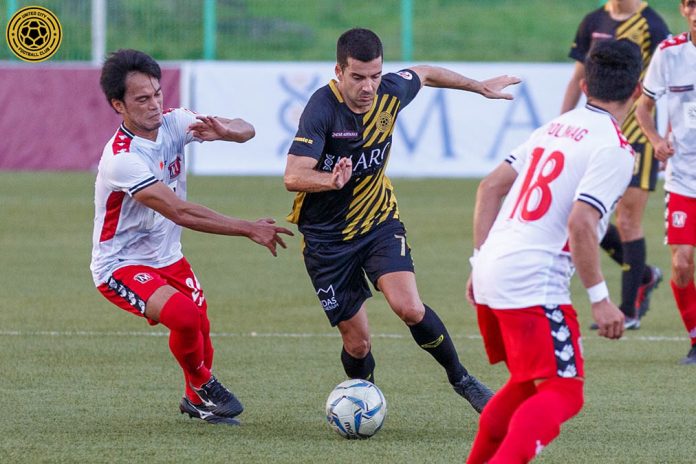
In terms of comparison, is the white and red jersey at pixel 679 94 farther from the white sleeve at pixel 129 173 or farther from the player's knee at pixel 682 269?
the white sleeve at pixel 129 173

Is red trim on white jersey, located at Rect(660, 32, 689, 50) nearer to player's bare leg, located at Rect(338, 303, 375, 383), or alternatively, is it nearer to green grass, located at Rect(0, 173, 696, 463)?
green grass, located at Rect(0, 173, 696, 463)

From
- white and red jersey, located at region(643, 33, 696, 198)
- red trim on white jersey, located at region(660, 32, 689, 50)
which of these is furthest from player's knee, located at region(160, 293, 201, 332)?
red trim on white jersey, located at region(660, 32, 689, 50)

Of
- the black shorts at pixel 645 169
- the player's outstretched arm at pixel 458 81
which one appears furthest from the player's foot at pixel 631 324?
the player's outstretched arm at pixel 458 81

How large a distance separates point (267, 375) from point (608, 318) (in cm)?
337

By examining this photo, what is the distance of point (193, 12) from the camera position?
2269 cm

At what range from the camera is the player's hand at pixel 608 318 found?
15.4 feet

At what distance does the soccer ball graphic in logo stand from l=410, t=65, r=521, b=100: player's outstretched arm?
10.4ft

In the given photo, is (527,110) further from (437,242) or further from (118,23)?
(118,23)

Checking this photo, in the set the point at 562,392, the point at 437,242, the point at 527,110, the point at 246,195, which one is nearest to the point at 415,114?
the point at 527,110

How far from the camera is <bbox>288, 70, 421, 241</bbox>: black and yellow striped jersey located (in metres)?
6.58

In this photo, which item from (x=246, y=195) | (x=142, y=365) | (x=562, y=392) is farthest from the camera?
(x=246, y=195)

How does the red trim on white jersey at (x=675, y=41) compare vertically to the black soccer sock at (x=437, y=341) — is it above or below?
above

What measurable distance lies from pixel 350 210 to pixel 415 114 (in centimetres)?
1226

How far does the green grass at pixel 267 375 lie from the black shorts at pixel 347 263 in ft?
1.85
